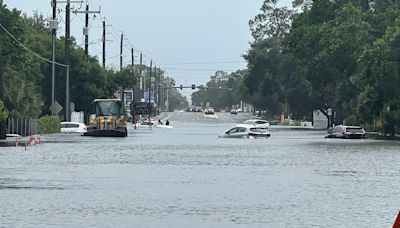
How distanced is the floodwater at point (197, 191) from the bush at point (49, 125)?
130ft

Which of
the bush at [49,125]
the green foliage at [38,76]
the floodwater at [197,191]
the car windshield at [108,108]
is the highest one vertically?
the green foliage at [38,76]

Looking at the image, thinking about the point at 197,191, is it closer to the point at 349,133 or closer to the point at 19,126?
the point at 19,126

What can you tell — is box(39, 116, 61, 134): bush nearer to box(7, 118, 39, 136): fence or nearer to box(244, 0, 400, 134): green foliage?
box(7, 118, 39, 136): fence

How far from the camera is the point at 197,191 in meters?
26.5

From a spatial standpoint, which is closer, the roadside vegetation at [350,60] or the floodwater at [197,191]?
the floodwater at [197,191]

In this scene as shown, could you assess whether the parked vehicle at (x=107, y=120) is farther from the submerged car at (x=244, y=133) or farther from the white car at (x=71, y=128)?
the white car at (x=71, y=128)

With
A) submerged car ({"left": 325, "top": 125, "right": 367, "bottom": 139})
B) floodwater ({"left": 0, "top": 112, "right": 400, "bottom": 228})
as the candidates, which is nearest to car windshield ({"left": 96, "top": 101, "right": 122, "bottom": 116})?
submerged car ({"left": 325, "top": 125, "right": 367, "bottom": 139})

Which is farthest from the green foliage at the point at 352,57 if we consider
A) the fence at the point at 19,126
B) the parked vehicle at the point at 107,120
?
the fence at the point at 19,126

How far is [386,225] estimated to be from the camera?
1895 cm

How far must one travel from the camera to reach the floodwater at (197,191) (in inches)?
784

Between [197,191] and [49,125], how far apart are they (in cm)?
5959

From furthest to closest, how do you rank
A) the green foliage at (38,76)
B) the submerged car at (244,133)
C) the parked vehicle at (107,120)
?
the green foliage at (38,76) < the submerged car at (244,133) < the parked vehicle at (107,120)

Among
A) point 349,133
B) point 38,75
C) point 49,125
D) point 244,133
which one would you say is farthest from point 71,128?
point 349,133

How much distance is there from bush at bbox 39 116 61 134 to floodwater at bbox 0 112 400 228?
39.5 metres
